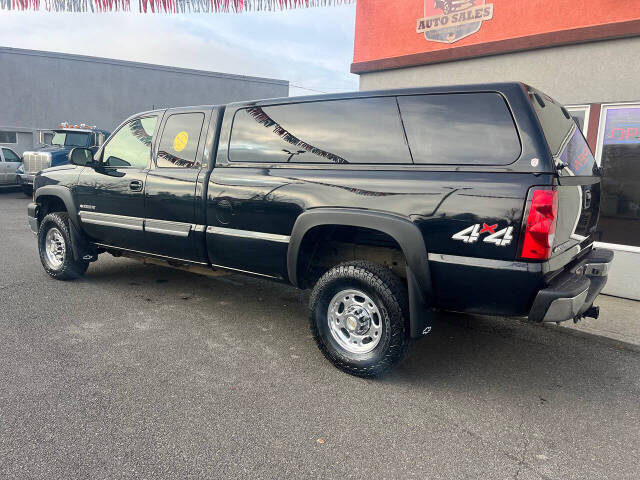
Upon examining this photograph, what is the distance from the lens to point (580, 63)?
566 centimetres

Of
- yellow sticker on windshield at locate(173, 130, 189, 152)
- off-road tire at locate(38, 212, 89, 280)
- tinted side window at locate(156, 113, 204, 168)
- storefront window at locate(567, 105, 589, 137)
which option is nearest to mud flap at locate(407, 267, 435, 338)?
tinted side window at locate(156, 113, 204, 168)

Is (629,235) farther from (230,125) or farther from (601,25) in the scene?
(230,125)

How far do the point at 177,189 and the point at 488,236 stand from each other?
2782 mm

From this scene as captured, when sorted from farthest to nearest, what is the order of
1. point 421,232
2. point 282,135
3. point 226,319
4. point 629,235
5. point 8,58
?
point 8,58
point 629,235
point 226,319
point 282,135
point 421,232

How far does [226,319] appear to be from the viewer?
4.49 meters

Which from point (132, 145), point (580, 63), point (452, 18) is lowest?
point (132, 145)

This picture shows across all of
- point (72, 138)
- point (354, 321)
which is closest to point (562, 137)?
point (354, 321)

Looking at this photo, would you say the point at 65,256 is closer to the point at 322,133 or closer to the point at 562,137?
the point at 322,133

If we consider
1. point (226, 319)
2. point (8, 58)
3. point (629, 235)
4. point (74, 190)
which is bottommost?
point (226, 319)

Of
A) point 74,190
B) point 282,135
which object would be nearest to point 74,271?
point 74,190

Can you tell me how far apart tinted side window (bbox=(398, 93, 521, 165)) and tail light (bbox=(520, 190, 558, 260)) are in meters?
0.30

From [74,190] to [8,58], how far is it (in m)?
17.6

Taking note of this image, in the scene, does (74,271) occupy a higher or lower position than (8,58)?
lower

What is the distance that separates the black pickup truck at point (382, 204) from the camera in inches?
109
